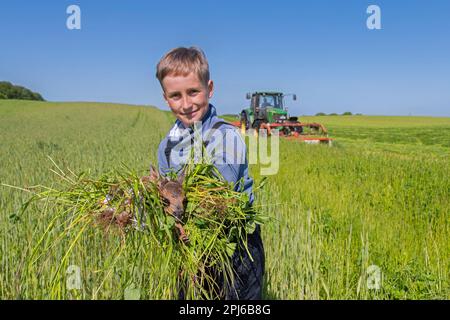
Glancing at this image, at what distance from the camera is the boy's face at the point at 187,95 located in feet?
6.11

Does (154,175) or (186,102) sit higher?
(186,102)

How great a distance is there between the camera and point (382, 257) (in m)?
2.90

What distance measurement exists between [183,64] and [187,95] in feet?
0.50

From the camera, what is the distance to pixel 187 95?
188cm

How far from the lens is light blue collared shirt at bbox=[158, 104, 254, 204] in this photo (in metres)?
1.67

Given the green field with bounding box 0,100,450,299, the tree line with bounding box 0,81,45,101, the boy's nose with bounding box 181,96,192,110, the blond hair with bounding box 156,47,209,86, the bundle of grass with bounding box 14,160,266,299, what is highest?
the tree line with bounding box 0,81,45,101

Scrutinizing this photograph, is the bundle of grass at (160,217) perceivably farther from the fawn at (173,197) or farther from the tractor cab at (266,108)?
the tractor cab at (266,108)

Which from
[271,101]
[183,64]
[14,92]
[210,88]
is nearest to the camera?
[183,64]

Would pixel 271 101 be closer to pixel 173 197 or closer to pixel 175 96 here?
pixel 175 96

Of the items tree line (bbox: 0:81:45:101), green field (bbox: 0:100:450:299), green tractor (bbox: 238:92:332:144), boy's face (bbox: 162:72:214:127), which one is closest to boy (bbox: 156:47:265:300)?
boy's face (bbox: 162:72:214:127)

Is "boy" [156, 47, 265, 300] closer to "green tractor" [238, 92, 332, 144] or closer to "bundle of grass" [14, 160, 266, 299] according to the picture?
"bundle of grass" [14, 160, 266, 299]

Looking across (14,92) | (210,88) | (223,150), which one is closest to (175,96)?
(210,88)

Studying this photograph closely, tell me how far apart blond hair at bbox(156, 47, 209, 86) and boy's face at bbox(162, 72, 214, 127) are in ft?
0.07
